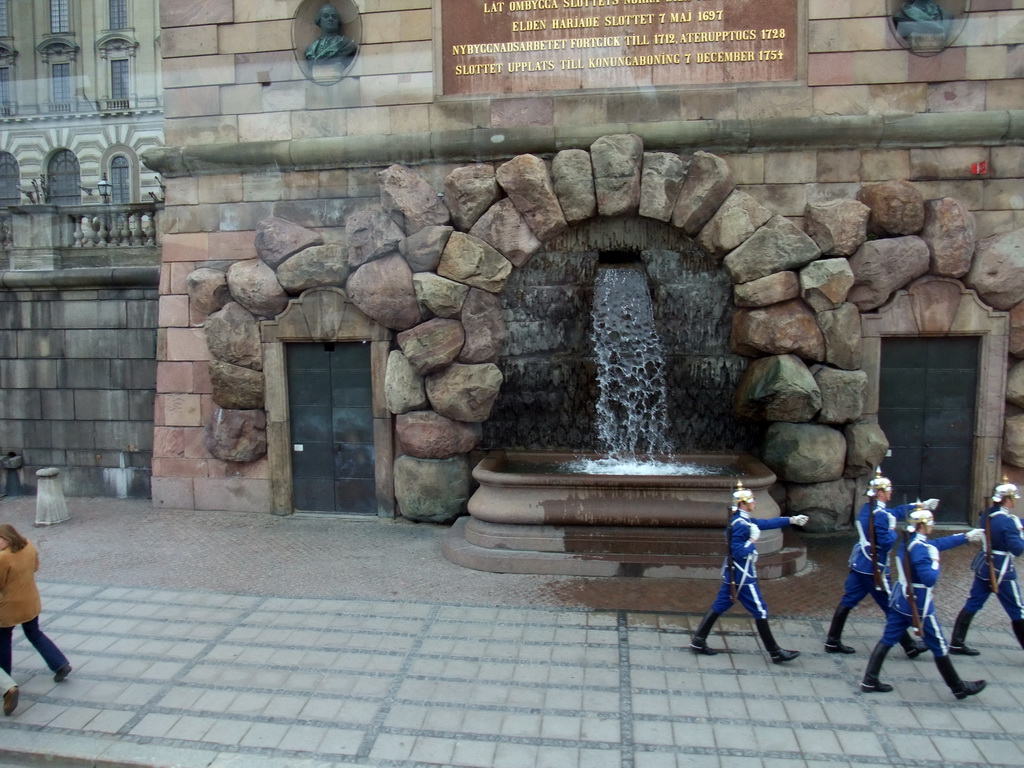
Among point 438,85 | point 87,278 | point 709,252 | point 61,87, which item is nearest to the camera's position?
point 709,252

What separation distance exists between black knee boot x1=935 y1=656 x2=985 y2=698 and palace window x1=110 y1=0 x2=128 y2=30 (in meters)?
38.3

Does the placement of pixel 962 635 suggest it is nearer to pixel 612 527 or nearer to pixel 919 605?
pixel 919 605

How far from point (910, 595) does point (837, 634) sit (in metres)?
0.94

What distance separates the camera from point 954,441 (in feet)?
29.9

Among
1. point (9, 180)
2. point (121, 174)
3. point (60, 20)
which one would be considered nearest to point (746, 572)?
point (121, 174)

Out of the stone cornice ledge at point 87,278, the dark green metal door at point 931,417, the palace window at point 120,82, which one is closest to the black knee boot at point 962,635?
the dark green metal door at point 931,417

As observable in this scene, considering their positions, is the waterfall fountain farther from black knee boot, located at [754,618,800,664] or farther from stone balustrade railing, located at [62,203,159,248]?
stone balustrade railing, located at [62,203,159,248]

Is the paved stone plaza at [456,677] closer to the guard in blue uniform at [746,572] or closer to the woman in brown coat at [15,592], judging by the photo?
the guard in blue uniform at [746,572]

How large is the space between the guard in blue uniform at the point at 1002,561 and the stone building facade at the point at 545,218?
114 inches

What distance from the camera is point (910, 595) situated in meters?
5.27

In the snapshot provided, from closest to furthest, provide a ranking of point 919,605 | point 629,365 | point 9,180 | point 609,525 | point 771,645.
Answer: point 919,605
point 771,645
point 609,525
point 629,365
point 9,180

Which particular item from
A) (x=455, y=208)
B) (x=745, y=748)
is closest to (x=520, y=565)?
(x=745, y=748)

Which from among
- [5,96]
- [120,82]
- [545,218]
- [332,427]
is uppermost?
[120,82]

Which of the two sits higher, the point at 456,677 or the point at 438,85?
the point at 438,85
